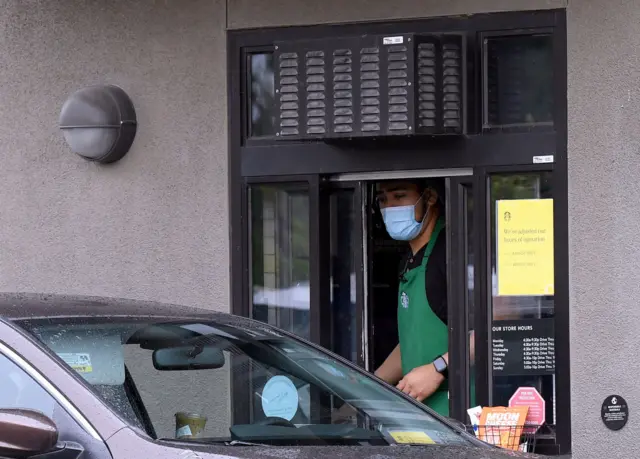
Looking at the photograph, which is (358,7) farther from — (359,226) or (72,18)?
(72,18)

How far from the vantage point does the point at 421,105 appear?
→ 7879 millimetres

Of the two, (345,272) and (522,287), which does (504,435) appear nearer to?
(522,287)

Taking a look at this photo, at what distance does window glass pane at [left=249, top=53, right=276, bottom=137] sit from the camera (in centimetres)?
847

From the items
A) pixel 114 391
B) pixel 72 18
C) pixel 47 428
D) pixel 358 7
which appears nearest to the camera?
pixel 47 428

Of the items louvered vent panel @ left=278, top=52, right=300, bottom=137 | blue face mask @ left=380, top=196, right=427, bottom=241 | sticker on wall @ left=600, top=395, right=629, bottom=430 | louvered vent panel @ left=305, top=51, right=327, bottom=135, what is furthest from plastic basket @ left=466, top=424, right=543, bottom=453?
louvered vent panel @ left=278, top=52, right=300, bottom=137

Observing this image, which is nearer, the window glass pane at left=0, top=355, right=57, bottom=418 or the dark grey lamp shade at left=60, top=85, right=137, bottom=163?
the window glass pane at left=0, top=355, right=57, bottom=418

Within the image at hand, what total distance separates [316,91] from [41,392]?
4670mm

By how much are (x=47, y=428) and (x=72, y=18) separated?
18.8 feet

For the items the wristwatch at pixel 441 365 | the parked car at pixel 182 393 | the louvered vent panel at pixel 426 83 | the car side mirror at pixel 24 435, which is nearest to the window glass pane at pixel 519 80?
the louvered vent panel at pixel 426 83

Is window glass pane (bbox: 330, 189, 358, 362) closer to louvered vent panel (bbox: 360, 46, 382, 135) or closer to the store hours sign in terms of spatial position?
louvered vent panel (bbox: 360, 46, 382, 135)

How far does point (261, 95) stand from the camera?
334 inches

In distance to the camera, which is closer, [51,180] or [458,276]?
[458,276]

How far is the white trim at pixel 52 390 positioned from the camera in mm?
3625

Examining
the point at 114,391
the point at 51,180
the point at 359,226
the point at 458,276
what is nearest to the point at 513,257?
the point at 458,276
